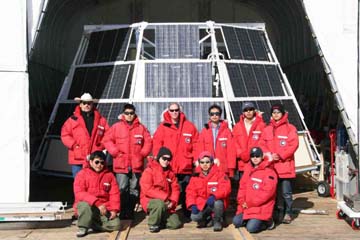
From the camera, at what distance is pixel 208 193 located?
24.8 ft

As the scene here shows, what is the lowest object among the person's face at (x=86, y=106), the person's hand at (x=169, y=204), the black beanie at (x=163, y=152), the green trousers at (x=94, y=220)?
the green trousers at (x=94, y=220)

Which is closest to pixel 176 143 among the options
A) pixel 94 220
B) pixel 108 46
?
pixel 94 220

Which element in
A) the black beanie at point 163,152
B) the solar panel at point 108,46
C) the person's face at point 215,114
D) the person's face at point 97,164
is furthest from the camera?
the solar panel at point 108,46

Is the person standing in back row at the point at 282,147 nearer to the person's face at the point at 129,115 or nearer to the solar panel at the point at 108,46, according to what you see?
the person's face at the point at 129,115

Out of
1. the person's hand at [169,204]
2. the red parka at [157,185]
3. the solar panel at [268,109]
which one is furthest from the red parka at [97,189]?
the solar panel at [268,109]

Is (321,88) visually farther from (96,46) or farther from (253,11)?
(96,46)

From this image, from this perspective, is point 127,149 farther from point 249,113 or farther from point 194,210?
point 249,113

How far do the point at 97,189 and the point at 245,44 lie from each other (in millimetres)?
5039

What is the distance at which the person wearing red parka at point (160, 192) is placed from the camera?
729 cm

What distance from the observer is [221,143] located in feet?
26.4

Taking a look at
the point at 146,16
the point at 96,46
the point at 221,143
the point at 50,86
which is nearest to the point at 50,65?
the point at 50,86

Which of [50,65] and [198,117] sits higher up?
[50,65]

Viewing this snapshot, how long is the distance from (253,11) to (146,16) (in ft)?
11.5

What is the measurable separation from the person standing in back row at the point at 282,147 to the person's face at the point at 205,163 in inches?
35.7
